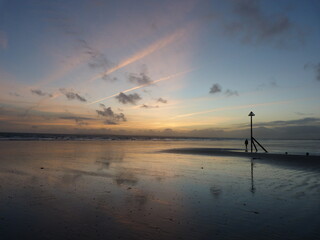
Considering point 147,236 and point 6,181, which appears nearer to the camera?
point 147,236

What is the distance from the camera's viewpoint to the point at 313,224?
832cm

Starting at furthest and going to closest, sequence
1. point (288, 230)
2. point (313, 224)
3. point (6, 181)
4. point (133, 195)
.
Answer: point (6, 181)
point (133, 195)
point (313, 224)
point (288, 230)

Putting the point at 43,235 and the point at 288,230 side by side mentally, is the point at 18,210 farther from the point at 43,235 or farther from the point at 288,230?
the point at 288,230

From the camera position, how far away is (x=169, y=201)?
36.8 feet

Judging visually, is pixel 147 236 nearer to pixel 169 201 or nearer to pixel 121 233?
pixel 121 233

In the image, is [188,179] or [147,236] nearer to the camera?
[147,236]

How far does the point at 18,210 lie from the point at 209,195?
8699 mm

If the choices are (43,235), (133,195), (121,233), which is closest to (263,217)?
(121,233)

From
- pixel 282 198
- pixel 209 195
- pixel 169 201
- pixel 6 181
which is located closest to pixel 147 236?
pixel 169 201

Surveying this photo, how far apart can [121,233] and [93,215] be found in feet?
6.84

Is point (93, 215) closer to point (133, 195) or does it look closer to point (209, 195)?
point (133, 195)

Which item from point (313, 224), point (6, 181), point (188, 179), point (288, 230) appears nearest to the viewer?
point (288, 230)

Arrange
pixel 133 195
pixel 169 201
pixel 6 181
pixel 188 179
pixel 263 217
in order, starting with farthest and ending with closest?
pixel 188 179
pixel 6 181
pixel 133 195
pixel 169 201
pixel 263 217

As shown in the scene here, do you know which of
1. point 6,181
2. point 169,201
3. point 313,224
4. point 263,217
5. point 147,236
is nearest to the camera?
point 147,236
